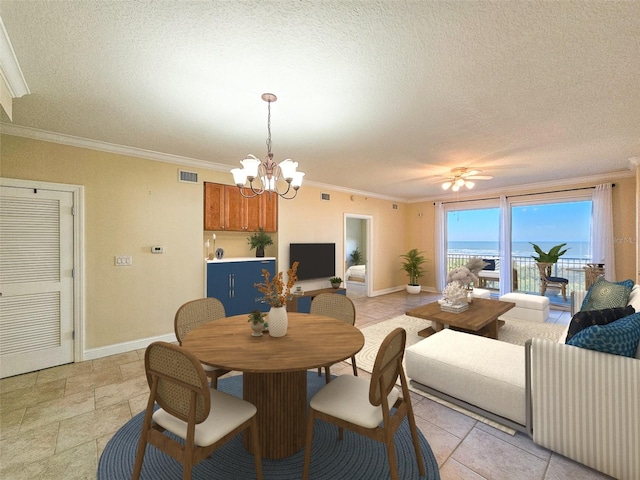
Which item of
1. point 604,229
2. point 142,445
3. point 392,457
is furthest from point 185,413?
point 604,229

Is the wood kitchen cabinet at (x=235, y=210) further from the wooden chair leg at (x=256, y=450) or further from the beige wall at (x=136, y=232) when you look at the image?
the wooden chair leg at (x=256, y=450)

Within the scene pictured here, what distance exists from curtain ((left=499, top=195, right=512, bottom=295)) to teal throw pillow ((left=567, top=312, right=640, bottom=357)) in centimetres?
491

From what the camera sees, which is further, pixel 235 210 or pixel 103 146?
pixel 235 210

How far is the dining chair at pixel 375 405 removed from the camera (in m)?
1.37

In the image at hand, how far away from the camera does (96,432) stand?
6.75 feet

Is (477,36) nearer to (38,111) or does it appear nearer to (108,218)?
(38,111)

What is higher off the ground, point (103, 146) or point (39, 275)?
point (103, 146)

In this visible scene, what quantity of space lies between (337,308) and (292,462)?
124cm

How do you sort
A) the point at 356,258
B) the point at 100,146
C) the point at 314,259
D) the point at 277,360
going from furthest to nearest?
the point at 356,258
the point at 314,259
the point at 100,146
the point at 277,360

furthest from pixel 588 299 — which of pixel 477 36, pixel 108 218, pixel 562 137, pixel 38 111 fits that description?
pixel 38 111

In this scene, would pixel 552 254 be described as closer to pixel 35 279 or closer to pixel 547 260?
pixel 547 260

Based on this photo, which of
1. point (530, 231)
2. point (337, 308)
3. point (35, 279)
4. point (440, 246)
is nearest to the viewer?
point (337, 308)

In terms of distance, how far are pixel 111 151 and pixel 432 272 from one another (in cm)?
728

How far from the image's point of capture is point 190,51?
1734mm
